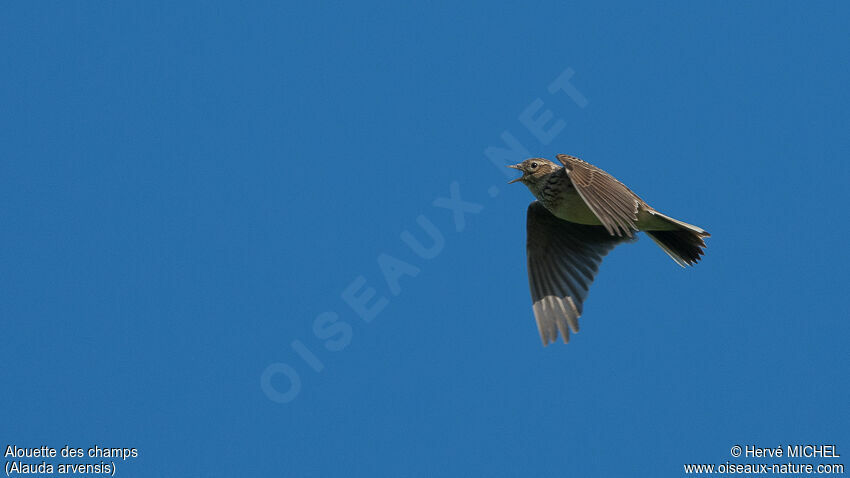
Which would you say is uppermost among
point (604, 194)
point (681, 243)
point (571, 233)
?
point (571, 233)

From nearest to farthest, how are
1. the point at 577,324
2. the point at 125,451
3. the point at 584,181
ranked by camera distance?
the point at 584,181 < the point at 577,324 < the point at 125,451

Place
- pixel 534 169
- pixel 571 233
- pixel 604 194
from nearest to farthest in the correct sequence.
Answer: pixel 604 194, pixel 534 169, pixel 571 233

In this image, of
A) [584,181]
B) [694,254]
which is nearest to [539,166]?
[584,181]

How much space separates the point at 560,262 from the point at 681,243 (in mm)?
1347

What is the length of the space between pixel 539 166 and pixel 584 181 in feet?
4.04

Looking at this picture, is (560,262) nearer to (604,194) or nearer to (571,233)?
(571,233)

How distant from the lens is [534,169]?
10.6 meters

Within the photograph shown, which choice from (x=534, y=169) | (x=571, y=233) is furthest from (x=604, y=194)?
(x=571, y=233)

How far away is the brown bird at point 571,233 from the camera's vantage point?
9625mm

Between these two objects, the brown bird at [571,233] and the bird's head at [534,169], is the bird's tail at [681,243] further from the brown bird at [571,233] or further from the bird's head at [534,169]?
the bird's head at [534,169]

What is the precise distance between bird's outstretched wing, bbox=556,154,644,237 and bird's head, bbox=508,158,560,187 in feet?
1.64

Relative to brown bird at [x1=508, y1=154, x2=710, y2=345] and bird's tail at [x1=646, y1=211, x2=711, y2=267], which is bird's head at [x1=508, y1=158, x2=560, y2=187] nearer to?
brown bird at [x1=508, y1=154, x2=710, y2=345]

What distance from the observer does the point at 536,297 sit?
10.7m

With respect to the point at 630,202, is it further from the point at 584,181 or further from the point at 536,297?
the point at 536,297
